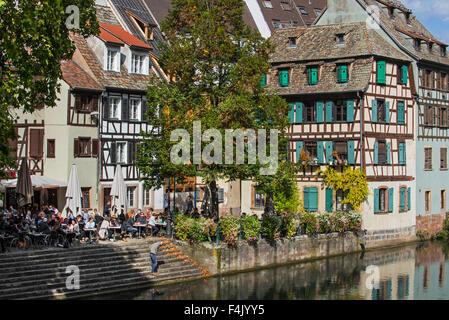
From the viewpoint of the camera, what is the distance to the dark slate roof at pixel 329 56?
148 feet

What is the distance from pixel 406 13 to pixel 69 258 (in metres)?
33.3

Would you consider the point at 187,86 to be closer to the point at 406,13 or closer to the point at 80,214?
the point at 80,214

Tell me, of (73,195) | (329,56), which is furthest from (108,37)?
(73,195)

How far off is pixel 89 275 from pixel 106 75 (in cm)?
1798

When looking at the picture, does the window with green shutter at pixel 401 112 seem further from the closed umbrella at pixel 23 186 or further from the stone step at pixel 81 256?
the closed umbrella at pixel 23 186

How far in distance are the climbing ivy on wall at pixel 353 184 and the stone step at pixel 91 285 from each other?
13.6 m

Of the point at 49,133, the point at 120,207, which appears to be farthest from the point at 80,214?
the point at 49,133

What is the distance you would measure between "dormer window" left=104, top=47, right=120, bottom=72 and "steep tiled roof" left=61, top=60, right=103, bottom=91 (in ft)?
5.18

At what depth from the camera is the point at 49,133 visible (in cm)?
4244

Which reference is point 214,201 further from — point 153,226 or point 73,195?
point 73,195

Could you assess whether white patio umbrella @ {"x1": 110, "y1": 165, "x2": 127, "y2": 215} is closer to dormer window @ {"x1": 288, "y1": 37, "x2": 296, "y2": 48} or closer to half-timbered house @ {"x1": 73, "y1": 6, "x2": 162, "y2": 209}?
half-timbered house @ {"x1": 73, "y1": 6, "x2": 162, "y2": 209}

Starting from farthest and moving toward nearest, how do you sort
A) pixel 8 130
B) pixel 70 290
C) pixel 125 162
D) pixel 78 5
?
pixel 125 162 < pixel 70 290 < pixel 78 5 < pixel 8 130

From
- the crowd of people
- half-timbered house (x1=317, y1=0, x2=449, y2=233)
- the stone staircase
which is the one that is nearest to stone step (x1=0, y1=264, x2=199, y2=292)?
the stone staircase

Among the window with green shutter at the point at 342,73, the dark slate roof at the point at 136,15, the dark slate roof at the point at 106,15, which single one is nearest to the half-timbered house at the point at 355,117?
the window with green shutter at the point at 342,73
